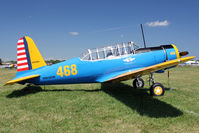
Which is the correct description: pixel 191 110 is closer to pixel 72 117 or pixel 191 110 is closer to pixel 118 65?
pixel 118 65

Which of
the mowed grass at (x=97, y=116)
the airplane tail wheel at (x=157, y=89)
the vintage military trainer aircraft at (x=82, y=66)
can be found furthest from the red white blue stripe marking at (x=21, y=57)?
the airplane tail wheel at (x=157, y=89)

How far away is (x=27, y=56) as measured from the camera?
6.55m

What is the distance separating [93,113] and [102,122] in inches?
25.2

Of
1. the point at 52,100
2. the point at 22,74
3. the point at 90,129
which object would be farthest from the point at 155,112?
the point at 22,74

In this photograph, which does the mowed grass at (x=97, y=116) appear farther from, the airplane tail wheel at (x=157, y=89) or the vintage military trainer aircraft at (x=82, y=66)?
the vintage military trainer aircraft at (x=82, y=66)

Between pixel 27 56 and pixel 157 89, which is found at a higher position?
pixel 27 56

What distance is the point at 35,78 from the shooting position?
20.5 ft

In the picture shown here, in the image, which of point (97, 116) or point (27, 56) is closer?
point (97, 116)

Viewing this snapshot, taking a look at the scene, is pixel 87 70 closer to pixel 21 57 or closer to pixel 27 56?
pixel 27 56

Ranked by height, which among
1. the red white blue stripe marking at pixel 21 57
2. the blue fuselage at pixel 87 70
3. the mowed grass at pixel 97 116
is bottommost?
the mowed grass at pixel 97 116

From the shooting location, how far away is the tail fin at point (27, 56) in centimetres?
645

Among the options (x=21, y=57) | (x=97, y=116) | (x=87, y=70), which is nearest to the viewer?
(x=97, y=116)

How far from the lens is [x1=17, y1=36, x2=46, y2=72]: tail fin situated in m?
6.45

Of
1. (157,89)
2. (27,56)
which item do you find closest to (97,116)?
(157,89)
